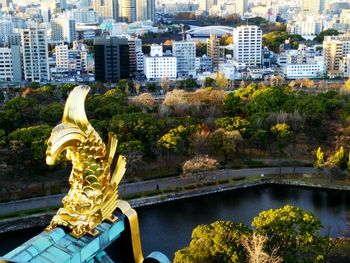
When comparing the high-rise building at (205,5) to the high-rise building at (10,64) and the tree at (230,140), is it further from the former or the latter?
the tree at (230,140)

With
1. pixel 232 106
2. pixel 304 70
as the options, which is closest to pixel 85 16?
pixel 304 70

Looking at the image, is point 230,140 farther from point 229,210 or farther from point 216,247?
point 216,247

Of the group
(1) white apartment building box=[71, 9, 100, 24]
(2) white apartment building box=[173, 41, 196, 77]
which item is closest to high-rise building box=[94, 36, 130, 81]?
(2) white apartment building box=[173, 41, 196, 77]

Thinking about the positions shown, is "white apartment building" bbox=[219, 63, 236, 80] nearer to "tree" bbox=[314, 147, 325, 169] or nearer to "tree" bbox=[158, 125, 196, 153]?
"tree" bbox=[158, 125, 196, 153]

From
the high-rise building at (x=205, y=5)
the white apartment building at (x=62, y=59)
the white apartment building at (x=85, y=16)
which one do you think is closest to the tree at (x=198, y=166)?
the white apartment building at (x=62, y=59)

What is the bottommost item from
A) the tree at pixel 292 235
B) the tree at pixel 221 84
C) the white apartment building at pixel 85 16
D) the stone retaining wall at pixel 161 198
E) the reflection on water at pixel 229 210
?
the reflection on water at pixel 229 210

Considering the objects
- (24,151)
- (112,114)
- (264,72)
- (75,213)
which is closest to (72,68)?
(264,72)

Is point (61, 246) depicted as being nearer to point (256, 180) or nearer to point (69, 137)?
point (69, 137)
